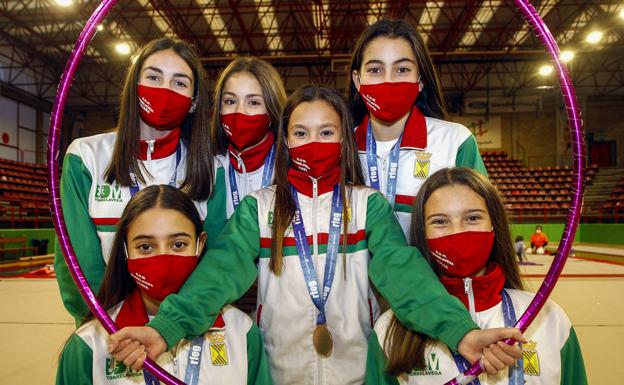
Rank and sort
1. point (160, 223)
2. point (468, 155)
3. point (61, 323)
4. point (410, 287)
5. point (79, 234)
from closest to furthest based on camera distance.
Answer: point (410, 287)
point (160, 223)
point (79, 234)
point (468, 155)
point (61, 323)

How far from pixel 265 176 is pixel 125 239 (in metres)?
0.91

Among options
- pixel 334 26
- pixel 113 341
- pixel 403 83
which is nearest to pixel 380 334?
pixel 113 341

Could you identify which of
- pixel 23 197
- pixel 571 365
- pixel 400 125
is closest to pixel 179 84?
pixel 400 125

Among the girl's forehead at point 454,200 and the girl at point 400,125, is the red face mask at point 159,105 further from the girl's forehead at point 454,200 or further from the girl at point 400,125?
the girl's forehead at point 454,200

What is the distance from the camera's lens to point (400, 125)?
9.27 ft

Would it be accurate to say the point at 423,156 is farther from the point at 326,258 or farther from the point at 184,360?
the point at 184,360

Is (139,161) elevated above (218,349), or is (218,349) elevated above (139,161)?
(139,161)

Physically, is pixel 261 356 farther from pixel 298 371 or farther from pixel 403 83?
pixel 403 83

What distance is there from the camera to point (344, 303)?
2219mm

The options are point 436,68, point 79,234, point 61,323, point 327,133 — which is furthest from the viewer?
point 436,68

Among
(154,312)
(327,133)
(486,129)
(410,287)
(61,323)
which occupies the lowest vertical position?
(61,323)

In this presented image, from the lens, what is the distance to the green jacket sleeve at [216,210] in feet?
8.68

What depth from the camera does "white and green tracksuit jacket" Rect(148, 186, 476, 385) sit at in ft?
6.32

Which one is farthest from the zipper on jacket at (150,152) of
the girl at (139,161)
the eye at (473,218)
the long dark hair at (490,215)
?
the eye at (473,218)
